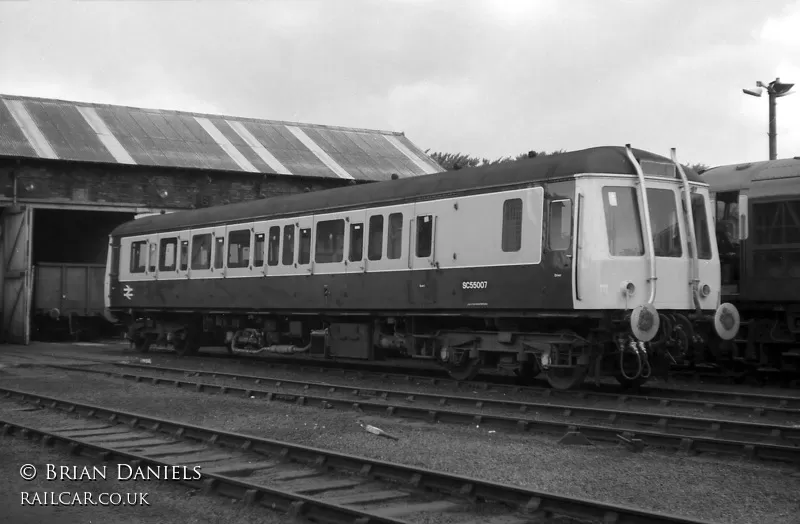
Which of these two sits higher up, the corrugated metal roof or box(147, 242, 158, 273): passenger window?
the corrugated metal roof

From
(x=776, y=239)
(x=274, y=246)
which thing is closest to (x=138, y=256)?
(x=274, y=246)

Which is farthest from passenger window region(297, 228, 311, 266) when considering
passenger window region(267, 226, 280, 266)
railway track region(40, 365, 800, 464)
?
railway track region(40, 365, 800, 464)

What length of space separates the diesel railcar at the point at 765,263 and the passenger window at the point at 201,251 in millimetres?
10928

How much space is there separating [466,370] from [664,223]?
416 centimetres

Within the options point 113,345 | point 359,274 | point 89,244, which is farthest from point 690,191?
point 89,244

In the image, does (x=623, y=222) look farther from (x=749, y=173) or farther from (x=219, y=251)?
(x=219, y=251)

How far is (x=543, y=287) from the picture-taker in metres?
13.6

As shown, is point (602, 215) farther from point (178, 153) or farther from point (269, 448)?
point (178, 153)

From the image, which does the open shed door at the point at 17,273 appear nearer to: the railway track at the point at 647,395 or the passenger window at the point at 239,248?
the passenger window at the point at 239,248

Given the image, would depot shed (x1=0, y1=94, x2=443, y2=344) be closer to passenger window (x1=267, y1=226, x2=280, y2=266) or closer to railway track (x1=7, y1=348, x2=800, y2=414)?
passenger window (x1=267, y1=226, x2=280, y2=266)

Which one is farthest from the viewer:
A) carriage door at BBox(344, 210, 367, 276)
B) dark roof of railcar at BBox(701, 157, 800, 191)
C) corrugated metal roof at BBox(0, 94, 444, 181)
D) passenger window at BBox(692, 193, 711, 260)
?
corrugated metal roof at BBox(0, 94, 444, 181)

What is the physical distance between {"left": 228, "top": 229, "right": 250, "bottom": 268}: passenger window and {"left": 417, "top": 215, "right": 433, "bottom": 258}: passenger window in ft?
18.2

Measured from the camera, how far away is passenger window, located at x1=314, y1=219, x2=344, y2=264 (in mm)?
17750

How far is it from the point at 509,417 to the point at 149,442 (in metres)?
4.26
